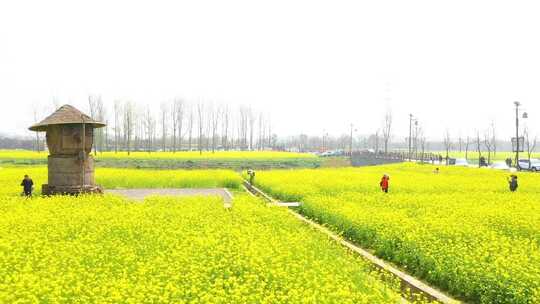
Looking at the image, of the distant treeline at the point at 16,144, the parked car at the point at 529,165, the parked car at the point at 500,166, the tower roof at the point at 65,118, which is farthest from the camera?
the distant treeline at the point at 16,144

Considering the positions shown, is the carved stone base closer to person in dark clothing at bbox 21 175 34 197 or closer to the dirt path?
person in dark clothing at bbox 21 175 34 197

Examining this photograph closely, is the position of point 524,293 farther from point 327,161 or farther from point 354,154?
point 354,154

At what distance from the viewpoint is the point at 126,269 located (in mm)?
9094

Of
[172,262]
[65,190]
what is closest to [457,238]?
[172,262]

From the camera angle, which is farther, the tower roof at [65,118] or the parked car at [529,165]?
the parked car at [529,165]

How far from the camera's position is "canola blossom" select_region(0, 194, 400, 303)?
7598mm

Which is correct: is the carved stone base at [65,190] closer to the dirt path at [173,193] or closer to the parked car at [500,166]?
the dirt path at [173,193]

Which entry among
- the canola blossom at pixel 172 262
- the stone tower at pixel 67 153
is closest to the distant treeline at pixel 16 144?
the stone tower at pixel 67 153

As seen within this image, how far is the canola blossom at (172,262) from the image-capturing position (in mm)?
7598

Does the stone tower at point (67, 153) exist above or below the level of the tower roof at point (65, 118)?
below

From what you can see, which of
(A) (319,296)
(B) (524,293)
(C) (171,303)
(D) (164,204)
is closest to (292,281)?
(A) (319,296)

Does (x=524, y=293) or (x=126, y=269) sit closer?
(x=524, y=293)

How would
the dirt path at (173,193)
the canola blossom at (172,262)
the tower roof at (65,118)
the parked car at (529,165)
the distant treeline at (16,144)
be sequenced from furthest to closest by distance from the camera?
the distant treeline at (16,144) < the parked car at (529,165) < the dirt path at (173,193) < the tower roof at (65,118) < the canola blossom at (172,262)

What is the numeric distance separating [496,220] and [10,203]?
18.3 meters
